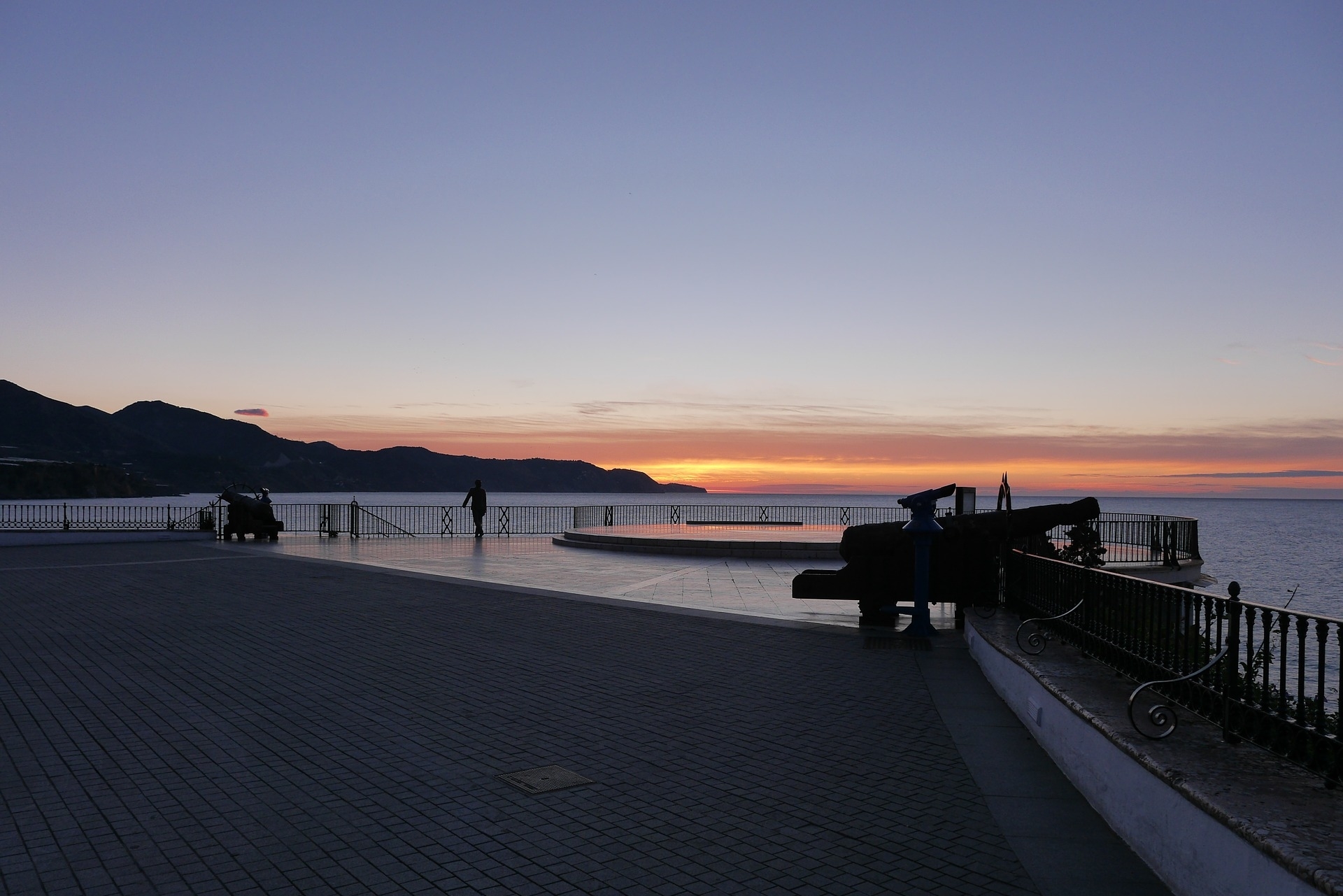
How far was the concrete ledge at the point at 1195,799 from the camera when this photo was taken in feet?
10.5

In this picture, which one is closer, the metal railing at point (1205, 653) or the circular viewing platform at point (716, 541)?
the metal railing at point (1205, 653)

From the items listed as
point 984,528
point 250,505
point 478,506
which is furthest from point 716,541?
point 250,505

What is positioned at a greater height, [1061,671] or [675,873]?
[1061,671]

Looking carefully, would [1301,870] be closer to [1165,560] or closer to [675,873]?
[675,873]

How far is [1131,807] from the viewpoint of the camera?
4.47 m

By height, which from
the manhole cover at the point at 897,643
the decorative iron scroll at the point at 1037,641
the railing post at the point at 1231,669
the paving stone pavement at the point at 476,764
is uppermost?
the railing post at the point at 1231,669

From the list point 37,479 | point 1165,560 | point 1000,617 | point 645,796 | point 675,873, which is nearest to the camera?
point 675,873

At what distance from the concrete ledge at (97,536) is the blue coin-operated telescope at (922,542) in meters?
25.0

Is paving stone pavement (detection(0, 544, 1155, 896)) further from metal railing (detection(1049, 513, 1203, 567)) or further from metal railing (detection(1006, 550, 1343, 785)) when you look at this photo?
metal railing (detection(1049, 513, 1203, 567))

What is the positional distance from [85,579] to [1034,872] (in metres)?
17.3

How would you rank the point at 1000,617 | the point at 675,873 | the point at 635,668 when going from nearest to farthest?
the point at 675,873, the point at 635,668, the point at 1000,617

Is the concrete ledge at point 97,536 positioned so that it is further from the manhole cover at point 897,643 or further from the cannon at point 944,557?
the manhole cover at point 897,643

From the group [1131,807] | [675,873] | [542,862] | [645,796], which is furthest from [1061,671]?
[542,862]

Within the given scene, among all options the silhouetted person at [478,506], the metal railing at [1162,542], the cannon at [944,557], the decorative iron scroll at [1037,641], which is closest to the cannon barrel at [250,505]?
the silhouetted person at [478,506]
